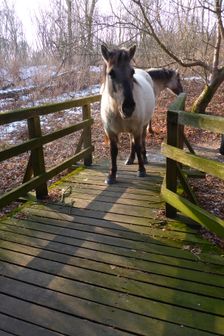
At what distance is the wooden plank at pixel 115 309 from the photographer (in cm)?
220

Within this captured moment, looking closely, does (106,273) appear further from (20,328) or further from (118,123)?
(118,123)

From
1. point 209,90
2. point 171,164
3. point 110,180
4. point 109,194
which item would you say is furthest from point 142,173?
point 209,90

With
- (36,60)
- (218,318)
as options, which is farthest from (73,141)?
(36,60)

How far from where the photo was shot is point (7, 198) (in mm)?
3596

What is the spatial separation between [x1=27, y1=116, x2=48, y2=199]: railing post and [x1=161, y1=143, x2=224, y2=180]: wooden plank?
161cm

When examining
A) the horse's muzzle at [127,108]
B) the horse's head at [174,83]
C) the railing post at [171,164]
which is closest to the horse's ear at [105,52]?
the horse's muzzle at [127,108]

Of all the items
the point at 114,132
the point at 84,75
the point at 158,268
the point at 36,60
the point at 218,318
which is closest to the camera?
the point at 218,318

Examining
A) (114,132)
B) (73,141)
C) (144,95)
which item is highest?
(144,95)

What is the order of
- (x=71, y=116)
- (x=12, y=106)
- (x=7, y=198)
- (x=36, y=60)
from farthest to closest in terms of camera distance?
(x=36, y=60), (x=12, y=106), (x=71, y=116), (x=7, y=198)

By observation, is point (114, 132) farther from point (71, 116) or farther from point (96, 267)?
point (71, 116)

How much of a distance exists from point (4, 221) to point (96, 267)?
1490mm

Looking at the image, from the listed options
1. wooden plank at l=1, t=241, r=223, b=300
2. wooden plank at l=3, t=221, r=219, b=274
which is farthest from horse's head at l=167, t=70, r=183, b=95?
wooden plank at l=1, t=241, r=223, b=300

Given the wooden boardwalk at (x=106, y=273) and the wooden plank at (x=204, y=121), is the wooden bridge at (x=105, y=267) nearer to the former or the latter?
the wooden boardwalk at (x=106, y=273)

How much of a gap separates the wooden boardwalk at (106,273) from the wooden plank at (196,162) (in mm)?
817
